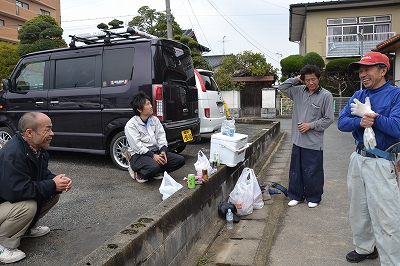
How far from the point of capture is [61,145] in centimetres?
592

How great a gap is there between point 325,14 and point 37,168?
22.5m

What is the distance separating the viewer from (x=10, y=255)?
261cm

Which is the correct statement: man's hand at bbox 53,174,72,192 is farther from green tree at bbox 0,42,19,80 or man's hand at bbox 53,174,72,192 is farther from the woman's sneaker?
green tree at bbox 0,42,19,80

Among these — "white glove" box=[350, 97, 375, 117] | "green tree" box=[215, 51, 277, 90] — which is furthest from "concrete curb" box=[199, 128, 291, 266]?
"green tree" box=[215, 51, 277, 90]

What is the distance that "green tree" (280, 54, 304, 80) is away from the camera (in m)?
19.5

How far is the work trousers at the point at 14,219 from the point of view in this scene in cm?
256

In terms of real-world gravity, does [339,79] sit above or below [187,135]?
above

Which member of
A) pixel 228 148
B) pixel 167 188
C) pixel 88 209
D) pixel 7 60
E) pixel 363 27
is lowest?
pixel 88 209

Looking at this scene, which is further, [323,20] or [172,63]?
[323,20]

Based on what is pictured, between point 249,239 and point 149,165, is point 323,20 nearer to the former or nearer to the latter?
point 149,165

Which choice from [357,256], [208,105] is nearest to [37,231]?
[357,256]

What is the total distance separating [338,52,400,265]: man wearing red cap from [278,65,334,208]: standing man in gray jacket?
1.23 metres

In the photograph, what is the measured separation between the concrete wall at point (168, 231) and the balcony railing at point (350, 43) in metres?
19.6

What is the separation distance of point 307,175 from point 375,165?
1.66 meters
